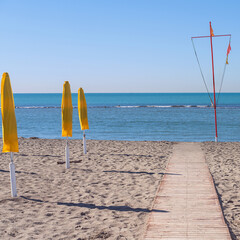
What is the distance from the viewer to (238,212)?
6082 millimetres

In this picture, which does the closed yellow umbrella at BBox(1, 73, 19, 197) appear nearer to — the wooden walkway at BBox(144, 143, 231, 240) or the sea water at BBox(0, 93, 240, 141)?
the wooden walkway at BBox(144, 143, 231, 240)

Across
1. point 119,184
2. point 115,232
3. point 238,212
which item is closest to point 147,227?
point 115,232

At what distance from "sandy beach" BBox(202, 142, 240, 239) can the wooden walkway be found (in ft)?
0.58

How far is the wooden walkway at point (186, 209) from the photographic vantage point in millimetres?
4930

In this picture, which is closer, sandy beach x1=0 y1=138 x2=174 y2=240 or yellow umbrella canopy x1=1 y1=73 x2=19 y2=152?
sandy beach x1=0 y1=138 x2=174 y2=240

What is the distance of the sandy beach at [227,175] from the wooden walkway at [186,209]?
0.18 meters

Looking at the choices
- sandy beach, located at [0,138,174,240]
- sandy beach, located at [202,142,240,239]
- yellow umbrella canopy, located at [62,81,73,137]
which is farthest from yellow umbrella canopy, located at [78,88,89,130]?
sandy beach, located at [202,142,240,239]

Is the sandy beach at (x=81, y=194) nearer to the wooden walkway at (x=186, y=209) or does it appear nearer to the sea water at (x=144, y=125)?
the wooden walkway at (x=186, y=209)

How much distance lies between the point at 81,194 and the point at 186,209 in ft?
8.08

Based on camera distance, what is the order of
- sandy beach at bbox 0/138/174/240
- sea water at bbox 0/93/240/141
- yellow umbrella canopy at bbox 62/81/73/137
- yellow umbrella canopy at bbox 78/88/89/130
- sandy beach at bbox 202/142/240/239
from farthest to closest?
sea water at bbox 0/93/240/141 < yellow umbrella canopy at bbox 78/88/89/130 < yellow umbrella canopy at bbox 62/81/73/137 < sandy beach at bbox 202/142/240/239 < sandy beach at bbox 0/138/174/240

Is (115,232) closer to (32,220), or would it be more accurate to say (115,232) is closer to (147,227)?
(147,227)

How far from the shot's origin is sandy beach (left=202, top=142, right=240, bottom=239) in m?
5.90

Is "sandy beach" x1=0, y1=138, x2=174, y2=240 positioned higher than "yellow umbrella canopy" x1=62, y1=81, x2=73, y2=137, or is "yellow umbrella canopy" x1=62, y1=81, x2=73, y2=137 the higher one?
"yellow umbrella canopy" x1=62, y1=81, x2=73, y2=137

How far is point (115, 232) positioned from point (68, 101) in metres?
5.49
